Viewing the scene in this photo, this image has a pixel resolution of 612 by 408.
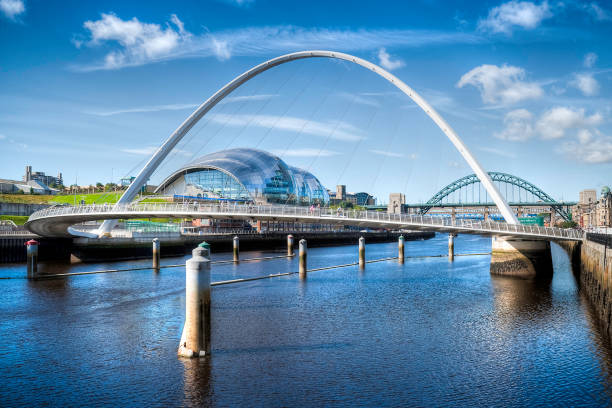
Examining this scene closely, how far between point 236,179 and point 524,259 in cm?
7352

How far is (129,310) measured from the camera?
2638cm

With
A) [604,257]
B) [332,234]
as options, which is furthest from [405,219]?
[332,234]

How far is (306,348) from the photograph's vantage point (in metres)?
19.5

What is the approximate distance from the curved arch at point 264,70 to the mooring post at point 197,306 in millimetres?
30227

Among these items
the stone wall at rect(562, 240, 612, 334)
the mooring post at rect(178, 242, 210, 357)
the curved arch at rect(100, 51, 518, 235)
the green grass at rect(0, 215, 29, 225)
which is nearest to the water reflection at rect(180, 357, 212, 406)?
the mooring post at rect(178, 242, 210, 357)

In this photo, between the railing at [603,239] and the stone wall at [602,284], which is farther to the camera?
the railing at [603,239]

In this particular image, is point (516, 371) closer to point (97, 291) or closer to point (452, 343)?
point (452, 343)

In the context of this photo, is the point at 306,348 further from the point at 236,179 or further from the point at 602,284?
the point at 236,179

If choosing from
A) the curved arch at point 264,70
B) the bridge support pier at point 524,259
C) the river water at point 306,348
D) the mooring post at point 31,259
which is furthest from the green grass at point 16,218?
the bridge support pier at point 524,259

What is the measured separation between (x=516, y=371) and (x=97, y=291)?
84.3 ft

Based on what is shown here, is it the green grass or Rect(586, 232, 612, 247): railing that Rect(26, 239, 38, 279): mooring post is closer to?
Rect(586, 232, 612, 247): railing

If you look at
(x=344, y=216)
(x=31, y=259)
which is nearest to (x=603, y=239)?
(x=344, y=216)

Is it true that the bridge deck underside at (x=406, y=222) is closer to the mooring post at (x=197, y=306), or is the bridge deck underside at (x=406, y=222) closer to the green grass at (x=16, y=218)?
the mooring post at (x=197, y=306)

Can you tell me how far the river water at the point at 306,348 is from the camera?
15.0 m
